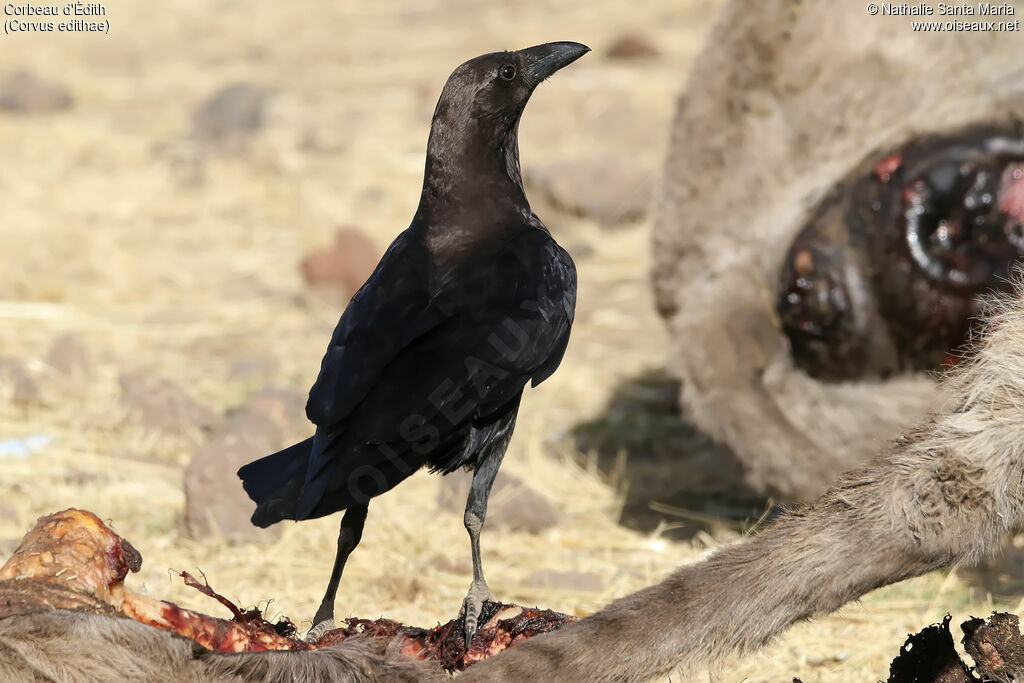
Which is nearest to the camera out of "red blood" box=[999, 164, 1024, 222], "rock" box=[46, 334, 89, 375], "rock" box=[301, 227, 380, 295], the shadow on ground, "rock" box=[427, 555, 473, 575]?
"red blood" box=[999, 164, 1024, 222]

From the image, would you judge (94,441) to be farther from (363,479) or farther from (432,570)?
(363,479)

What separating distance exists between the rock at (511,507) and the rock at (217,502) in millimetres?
576

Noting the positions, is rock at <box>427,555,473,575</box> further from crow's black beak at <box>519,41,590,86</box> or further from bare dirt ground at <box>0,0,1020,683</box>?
crow's black beak at <box>519,41,590,86</box>

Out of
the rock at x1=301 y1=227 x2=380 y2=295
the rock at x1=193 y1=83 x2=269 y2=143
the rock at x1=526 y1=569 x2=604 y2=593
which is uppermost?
the rock at x1=193 y1=83 x2=269 y2=143

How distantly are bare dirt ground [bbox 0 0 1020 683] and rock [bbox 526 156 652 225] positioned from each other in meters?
0.10

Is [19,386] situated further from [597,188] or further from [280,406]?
[597,188]

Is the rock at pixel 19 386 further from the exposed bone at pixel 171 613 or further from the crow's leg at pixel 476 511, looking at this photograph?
the crow's leg at pixel 476 511

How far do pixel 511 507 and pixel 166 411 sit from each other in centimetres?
140

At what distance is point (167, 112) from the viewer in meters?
11.1

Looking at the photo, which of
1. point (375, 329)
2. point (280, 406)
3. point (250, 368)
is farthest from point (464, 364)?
point (250, 368)

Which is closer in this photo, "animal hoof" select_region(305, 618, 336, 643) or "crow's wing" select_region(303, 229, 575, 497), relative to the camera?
"crow's wing" select_region(303, 229, 575, 497)

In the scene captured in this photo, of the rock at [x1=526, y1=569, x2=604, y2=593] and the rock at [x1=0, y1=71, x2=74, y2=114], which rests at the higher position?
the rock at [x1=0, y1=71, x2=74, y2=114]

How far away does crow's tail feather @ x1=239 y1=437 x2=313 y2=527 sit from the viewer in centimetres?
197

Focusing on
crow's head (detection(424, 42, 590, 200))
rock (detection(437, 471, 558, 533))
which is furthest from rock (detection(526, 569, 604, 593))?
crow's head (detection(424, 42, 590, 200))
